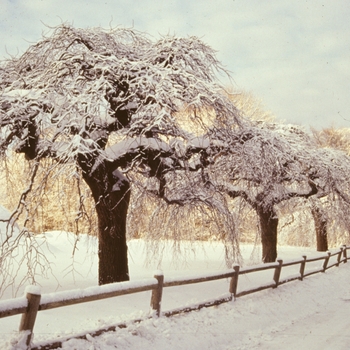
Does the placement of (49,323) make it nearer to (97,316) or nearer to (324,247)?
(97,316)

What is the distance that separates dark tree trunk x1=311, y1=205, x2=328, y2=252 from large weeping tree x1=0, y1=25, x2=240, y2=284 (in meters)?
12.8

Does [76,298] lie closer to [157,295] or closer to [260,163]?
[157,295]

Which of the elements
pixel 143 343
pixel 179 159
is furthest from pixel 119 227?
pixel 143 343

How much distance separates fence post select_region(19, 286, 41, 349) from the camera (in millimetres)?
4305

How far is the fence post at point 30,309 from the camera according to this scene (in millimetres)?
4305

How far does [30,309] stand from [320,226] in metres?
20.1

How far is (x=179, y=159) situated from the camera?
8.09 meters

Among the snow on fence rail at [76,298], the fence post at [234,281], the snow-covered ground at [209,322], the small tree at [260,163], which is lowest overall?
the snow-covered ground at [209,322]

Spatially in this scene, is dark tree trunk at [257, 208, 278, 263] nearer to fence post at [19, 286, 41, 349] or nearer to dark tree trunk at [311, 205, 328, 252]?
dark tree trunk at [311, 205, 328, 252]

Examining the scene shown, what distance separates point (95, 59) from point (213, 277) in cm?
473

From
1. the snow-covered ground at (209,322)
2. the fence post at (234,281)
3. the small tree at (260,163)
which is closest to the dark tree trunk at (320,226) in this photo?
the small tree at (260,163)

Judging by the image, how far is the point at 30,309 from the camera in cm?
432

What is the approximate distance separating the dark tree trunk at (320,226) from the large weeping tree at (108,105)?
12806mm

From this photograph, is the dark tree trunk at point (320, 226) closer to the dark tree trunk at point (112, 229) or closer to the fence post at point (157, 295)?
the dark tree trunk at point (112, 229)
